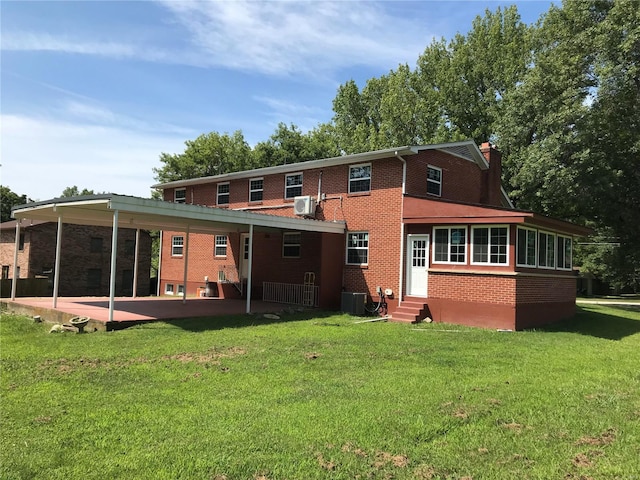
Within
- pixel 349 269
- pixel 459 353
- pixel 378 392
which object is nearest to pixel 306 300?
pixel 349 269

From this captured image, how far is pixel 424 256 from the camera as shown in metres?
15.0

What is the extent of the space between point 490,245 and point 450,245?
47.6 inches

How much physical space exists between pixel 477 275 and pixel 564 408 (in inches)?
307

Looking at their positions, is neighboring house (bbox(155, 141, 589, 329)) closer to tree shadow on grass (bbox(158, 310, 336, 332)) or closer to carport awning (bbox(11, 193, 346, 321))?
carport awning (bbox(11, 193, 346, 321))

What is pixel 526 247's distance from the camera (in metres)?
13.4

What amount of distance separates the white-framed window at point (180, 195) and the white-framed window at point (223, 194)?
270 centimetres

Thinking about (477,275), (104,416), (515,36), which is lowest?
(104,416)

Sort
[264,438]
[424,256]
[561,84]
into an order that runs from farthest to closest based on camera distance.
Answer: [561,84]
[424,256]
[264,438]

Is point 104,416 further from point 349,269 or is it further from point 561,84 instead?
point 561,84

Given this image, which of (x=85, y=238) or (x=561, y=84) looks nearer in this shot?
(x=561, y=84)

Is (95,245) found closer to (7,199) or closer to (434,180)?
(434,180)

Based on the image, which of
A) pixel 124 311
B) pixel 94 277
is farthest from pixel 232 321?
pixel 94 277

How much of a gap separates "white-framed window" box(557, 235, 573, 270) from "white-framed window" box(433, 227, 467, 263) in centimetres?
403

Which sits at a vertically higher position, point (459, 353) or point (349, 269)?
point (349, 269)
